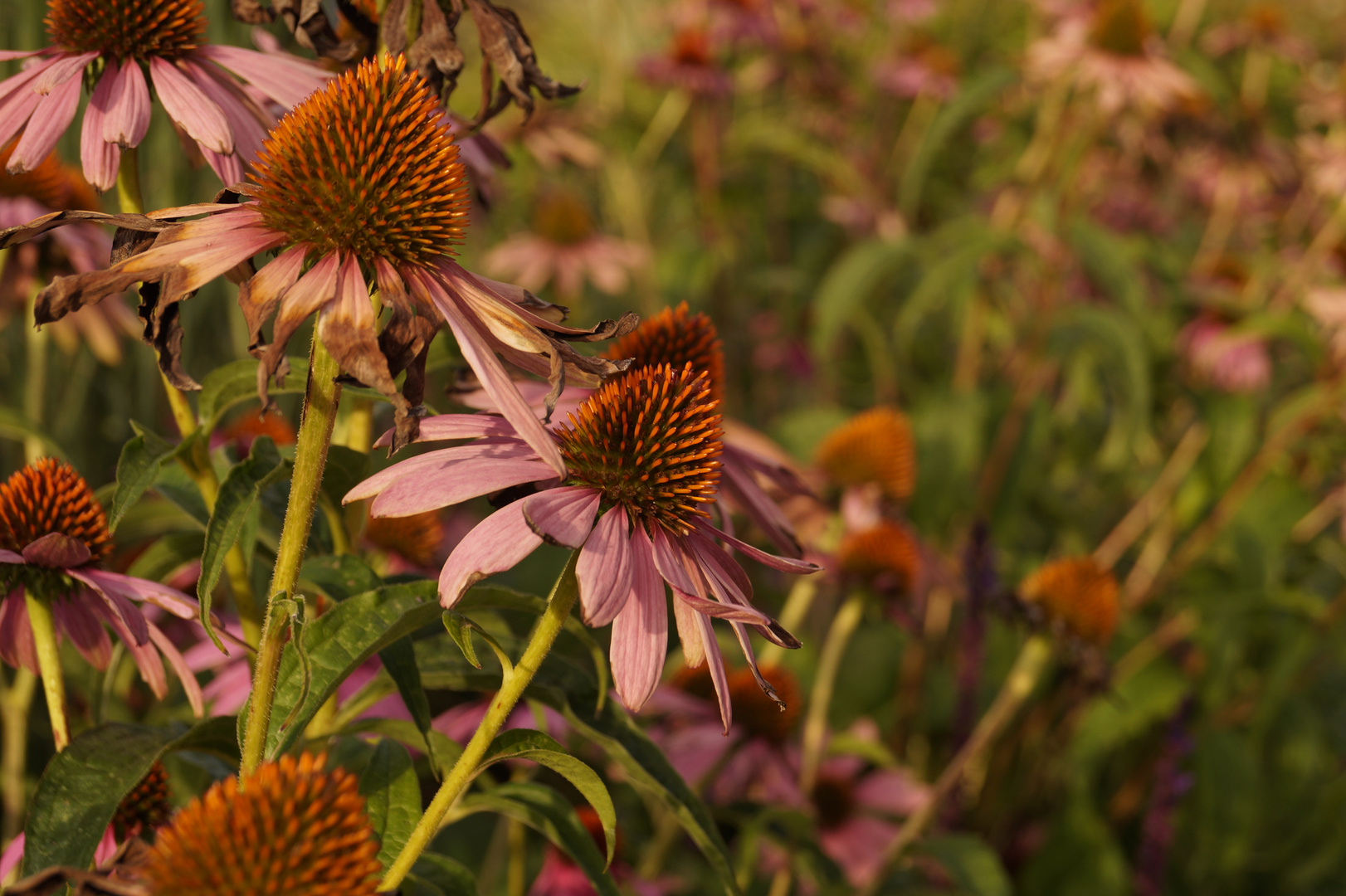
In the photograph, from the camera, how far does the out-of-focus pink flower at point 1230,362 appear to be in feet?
6.97

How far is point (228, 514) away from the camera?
559mm

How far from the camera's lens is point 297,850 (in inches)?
16.5

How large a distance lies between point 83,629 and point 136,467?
0.50ft

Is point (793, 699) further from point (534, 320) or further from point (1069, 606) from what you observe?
point (534, 320)

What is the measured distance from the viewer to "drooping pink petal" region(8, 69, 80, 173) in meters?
0.62

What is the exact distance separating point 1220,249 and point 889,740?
5.88ft

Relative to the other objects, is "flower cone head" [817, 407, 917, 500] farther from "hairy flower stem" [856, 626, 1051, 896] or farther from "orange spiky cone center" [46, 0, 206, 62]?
"orange spiky cone center" [46, 0, 206, 62]

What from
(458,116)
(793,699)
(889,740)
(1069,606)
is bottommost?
(889,740)

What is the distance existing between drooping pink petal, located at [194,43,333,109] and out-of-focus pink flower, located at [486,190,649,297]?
1859 millimetres

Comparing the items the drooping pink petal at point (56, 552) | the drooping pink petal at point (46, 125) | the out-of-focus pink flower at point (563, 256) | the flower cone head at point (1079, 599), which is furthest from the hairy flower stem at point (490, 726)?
the out-of-focus pink flower at point (563, 256)

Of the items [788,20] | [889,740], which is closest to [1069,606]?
[889,740]

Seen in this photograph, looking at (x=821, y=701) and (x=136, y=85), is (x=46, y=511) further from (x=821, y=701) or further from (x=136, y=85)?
(x=821, y=701)

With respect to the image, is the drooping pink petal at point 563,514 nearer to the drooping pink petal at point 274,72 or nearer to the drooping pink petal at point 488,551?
the drooping pink petal at point 488,551

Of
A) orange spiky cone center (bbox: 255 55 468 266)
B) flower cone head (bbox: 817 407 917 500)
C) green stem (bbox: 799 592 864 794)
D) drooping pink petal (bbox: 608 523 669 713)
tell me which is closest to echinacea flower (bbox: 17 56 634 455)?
orange spiky cone center (bbox: 255 55 468 266)
